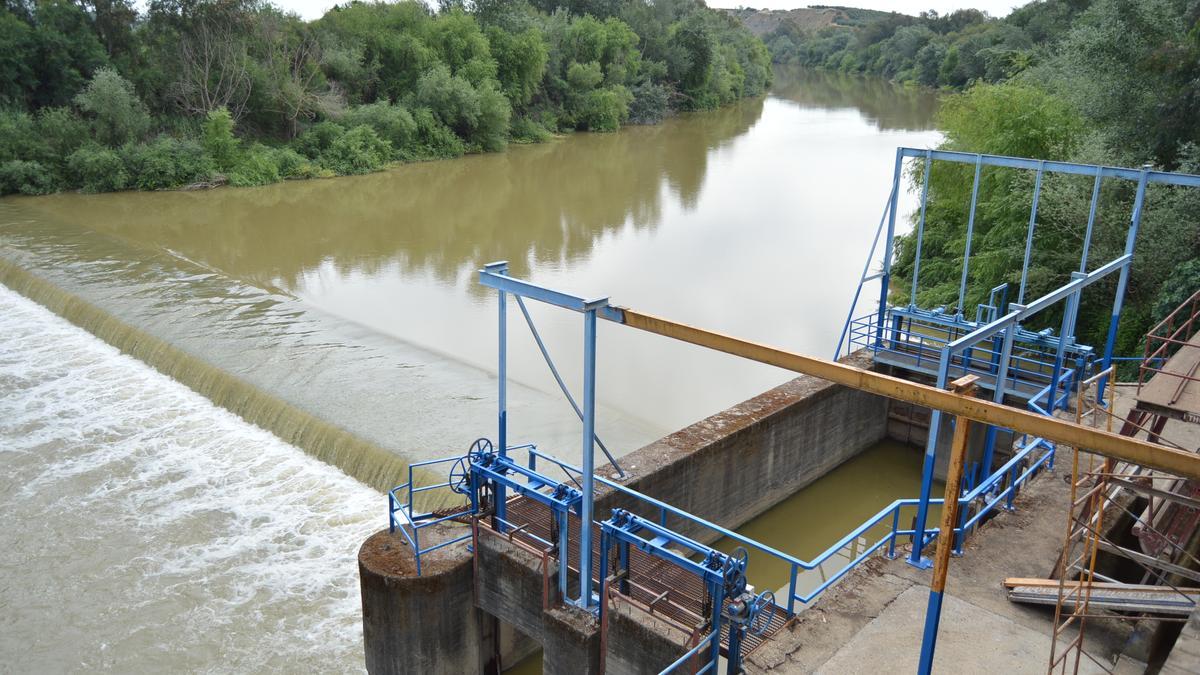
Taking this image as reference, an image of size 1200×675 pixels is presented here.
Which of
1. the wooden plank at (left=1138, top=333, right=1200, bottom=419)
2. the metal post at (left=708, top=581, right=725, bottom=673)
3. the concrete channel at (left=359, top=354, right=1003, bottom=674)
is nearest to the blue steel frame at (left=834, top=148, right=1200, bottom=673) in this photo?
the wooden plank at (left=1138, top=333, right=1200, bottom=419)

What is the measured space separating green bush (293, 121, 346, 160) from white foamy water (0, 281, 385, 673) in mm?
22079

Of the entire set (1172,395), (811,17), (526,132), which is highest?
(811,17)

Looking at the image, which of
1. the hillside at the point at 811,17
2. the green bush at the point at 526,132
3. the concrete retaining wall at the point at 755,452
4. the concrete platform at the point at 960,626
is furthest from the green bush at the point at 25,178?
the hillside at the point at 811,17

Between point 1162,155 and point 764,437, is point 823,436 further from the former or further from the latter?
point 1162,155

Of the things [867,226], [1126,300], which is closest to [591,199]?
[867,226]

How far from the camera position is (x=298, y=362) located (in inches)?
614

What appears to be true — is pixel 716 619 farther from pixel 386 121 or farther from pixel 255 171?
pixel 386 121

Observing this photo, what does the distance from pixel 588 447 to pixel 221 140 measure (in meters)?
30.3

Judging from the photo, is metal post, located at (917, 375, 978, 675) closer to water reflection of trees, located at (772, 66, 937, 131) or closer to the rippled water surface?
the rippled water surface

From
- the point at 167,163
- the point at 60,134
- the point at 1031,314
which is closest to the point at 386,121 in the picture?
the point at 167,163

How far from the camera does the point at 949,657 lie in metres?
6.43

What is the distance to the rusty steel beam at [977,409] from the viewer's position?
4059 mm

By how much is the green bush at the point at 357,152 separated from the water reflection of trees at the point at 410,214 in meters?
0.95

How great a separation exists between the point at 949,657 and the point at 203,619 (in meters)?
7.82
